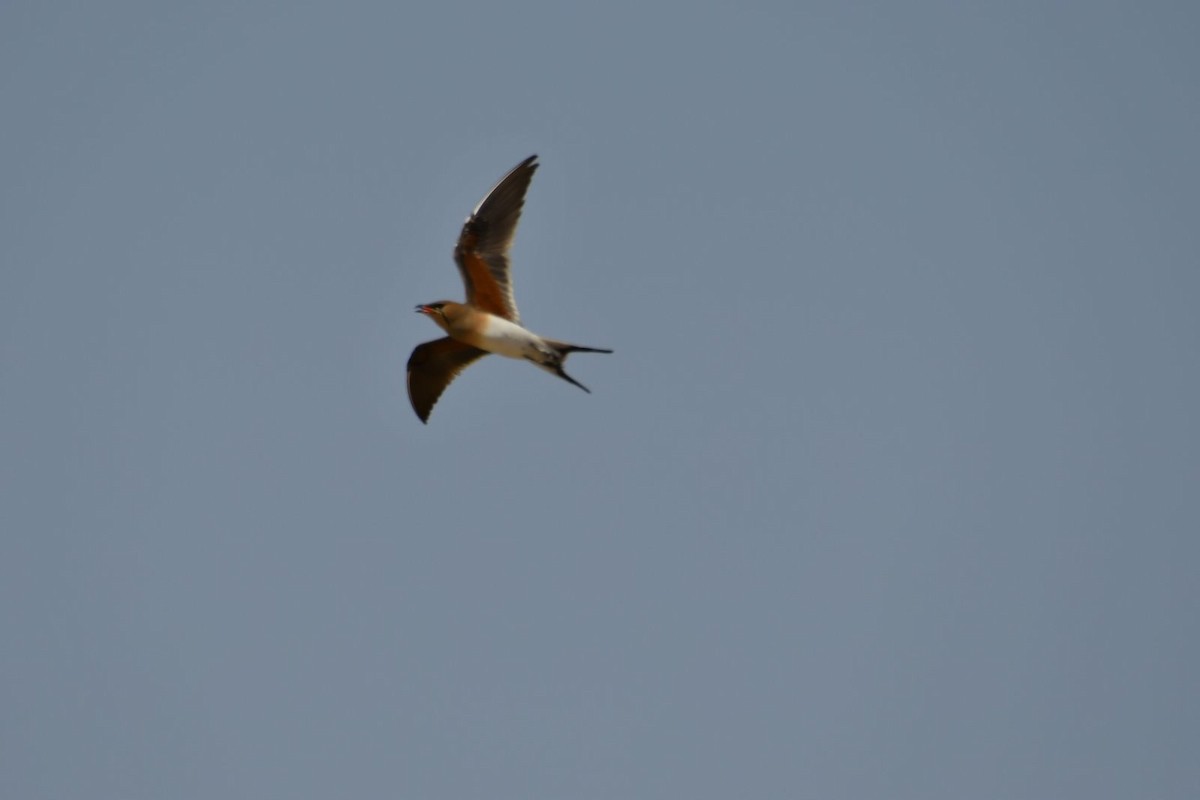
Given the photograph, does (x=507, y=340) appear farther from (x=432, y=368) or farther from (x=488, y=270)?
(x=432, y=368)

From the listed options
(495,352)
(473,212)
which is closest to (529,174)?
(473,212)

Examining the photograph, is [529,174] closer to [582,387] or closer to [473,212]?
[473,212]

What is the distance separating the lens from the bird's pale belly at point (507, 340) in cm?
1836

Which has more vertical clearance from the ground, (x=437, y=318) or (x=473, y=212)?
(x=473, y=212)

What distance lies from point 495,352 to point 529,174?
1.90 meters

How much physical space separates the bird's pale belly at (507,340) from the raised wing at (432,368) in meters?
0.88

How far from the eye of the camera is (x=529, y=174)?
62.6ft

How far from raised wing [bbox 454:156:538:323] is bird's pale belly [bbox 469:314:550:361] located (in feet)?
0.77

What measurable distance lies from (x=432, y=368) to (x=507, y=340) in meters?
1.78

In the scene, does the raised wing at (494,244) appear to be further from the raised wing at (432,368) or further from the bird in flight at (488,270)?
the raised wing at (432,368)

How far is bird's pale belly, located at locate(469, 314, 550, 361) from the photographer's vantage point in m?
18.4

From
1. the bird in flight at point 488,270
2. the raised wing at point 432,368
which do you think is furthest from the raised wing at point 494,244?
the raised wing at point 432,368

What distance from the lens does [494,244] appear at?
62.3ft

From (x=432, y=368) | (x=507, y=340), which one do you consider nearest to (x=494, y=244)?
(x=507, y=340)
